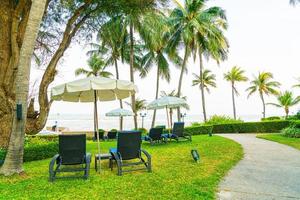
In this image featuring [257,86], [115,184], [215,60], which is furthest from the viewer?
[257,86]

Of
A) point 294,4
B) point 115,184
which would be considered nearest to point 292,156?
point 115,184

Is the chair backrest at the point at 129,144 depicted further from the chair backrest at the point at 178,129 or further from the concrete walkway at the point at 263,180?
the chair backrest at the point at 178,129

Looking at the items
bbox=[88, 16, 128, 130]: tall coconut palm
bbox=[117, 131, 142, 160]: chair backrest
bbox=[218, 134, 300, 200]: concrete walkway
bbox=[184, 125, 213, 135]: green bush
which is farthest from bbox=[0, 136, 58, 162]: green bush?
bbox=[184, 125, 213, 135]: green bush

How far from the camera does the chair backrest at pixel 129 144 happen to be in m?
5.78

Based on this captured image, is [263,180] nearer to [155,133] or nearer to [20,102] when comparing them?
[20,102]

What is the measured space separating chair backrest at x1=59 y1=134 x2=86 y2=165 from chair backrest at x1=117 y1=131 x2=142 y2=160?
851mm

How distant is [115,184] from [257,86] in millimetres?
42206

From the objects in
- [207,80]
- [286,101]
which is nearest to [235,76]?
[207,80]

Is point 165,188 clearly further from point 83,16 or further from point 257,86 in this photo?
point 257,86

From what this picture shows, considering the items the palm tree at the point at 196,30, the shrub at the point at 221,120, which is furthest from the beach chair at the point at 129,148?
the palm tree at the point at 196,30

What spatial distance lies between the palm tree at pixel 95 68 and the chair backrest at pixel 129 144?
2711cm

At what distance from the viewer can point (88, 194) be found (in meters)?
4.14

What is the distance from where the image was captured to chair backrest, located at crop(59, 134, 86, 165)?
541 centimetres

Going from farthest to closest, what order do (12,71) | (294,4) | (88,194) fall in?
(294,4) → (12,71) → (88,194)
